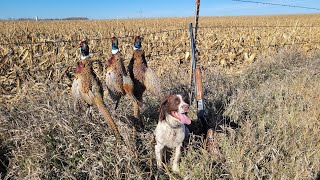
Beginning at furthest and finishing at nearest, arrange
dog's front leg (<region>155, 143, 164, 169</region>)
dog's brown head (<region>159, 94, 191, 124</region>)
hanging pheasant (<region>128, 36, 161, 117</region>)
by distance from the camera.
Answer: hanging pheasant (<region>128, 36, 161, 117</region>), dog's front leg (<region>155, 143, 164, 169</region>), dog's brown head (<region>159, 94, 191, 124</region>)

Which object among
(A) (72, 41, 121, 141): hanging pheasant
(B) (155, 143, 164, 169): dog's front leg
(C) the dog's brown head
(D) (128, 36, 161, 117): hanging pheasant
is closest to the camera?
(C) the dog's brown head

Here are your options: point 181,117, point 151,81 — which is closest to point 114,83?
point 151,81

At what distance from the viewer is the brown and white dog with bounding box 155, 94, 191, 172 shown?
3.42 meters

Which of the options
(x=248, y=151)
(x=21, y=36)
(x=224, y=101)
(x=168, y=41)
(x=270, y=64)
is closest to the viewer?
(x=248, y=151)

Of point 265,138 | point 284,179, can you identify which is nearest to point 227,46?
point 265,138

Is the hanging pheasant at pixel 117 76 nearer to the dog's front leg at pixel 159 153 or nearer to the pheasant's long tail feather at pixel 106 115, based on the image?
the pheasant's long tail feather at pixel 106 115

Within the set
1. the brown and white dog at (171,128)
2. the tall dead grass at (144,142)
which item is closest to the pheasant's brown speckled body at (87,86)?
the tall dead grass at (144,142)

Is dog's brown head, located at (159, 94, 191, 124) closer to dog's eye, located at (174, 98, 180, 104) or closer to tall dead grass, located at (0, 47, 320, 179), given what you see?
dog's eye, located at (174, 98, 180, 104)

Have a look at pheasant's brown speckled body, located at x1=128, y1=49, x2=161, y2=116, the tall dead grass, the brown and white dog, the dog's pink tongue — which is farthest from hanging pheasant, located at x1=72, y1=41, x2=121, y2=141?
the dog's pink tongue

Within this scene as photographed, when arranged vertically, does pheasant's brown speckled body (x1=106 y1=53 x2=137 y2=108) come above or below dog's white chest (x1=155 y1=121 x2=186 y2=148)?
above

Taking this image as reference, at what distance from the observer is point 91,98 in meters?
3.55

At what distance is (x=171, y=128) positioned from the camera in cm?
356

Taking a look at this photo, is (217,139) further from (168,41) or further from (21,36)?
(21,36)

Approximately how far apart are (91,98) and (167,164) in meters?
1.16
